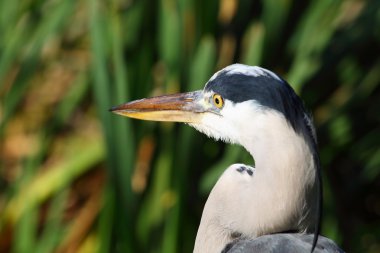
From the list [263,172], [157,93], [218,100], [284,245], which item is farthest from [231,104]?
[157,93]

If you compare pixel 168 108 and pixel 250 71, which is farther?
pixel 168 108

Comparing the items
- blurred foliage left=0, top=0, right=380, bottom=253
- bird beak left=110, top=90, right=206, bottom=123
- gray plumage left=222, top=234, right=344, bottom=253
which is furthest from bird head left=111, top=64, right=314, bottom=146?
blurred foliage left=0, top=0, right=380, bottom=253

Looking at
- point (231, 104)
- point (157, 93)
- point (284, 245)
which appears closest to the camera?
point (284, 245)

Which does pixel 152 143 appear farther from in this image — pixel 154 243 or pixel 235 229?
pixel 235 229

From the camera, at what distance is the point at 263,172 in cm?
197

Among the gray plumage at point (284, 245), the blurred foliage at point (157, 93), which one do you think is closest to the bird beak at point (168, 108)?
the gray plumage at point (284, 245)

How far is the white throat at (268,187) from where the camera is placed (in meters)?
1.92

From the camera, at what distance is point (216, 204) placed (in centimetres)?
211

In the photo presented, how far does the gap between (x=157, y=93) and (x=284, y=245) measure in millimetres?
1333

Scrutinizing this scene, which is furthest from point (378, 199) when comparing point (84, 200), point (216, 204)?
point (216, 204)

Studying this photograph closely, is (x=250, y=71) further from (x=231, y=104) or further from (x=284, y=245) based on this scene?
(x=284, y=245)

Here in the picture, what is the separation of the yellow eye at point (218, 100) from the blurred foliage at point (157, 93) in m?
0.58

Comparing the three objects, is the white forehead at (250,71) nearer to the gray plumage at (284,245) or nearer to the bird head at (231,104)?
the bird head at (231,104)

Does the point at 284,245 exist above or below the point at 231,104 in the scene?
below
